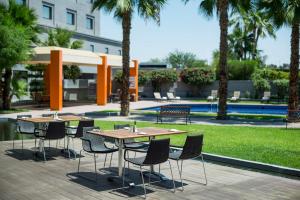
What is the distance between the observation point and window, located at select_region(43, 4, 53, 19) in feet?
126

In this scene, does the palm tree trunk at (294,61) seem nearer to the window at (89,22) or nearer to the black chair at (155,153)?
the black chair at (155,153)

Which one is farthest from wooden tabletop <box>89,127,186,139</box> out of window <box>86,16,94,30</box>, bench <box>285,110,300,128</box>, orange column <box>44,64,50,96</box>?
window <box>86,16,94,30</box>

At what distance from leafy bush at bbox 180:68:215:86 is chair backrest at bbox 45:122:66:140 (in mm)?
28975

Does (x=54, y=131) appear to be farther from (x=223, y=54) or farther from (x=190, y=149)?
(x=223, y=54)

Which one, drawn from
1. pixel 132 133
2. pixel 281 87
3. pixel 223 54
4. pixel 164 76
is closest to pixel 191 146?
pixel 132 133

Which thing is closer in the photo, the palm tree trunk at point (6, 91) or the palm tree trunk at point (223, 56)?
the palm tree trunk at point (223, 56)

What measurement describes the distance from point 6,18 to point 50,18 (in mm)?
18820

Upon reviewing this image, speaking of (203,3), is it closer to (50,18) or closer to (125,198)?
(125,198)

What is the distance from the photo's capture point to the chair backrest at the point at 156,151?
673 cm

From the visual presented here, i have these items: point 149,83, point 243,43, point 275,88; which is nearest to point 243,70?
point 275,88

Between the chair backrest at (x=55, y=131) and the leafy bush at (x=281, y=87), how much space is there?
91.9 feet

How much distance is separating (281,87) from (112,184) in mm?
29788

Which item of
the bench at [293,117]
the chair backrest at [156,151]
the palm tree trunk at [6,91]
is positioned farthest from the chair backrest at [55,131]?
the palm tree trunk at [6,91]

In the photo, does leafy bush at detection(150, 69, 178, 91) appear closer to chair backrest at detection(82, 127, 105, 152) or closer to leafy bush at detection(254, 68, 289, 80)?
leafy bush at detection(254, 68, 289, 80)
